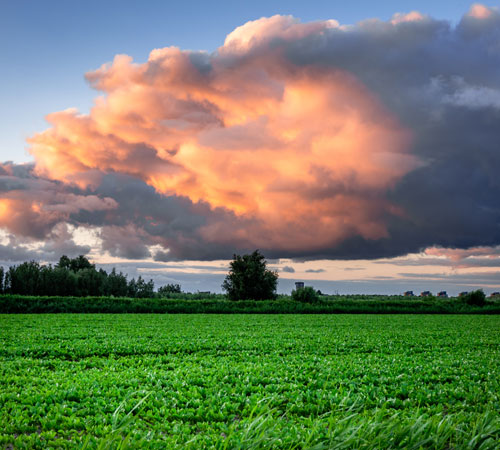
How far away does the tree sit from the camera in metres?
93.2

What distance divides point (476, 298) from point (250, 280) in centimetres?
4610

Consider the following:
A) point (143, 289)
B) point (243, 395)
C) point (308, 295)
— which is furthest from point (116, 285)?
point (243, 395)

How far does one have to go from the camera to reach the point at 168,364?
15453mm

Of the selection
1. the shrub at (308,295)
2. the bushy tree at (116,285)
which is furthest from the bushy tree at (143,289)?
the shrub at (308,295)

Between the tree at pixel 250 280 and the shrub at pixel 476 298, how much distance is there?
40.3m

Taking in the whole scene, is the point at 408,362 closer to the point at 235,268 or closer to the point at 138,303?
the point at 138,303

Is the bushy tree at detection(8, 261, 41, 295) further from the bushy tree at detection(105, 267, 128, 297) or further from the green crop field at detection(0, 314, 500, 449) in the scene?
the green crop field at detection(0, 314, 500, 449)

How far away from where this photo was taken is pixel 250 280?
93.9 m

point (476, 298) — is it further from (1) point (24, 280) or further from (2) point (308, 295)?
(1) point (24, 280)

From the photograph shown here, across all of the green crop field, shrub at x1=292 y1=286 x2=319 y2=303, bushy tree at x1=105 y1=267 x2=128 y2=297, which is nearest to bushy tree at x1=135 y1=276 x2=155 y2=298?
bushy tree at x1=105 y1=267 x2=128 y2=297

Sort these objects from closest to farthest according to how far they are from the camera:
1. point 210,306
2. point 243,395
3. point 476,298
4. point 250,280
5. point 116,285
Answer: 1. point 243,395
2. point 210,306
3. point 476,298
4. point 250,280
5. point 116,285

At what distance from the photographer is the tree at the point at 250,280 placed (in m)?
93.2

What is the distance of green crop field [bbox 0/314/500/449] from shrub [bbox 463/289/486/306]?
5685 centimetres

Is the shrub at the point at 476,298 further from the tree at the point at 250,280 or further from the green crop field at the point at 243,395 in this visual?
the green crop field at the point at 243,395
